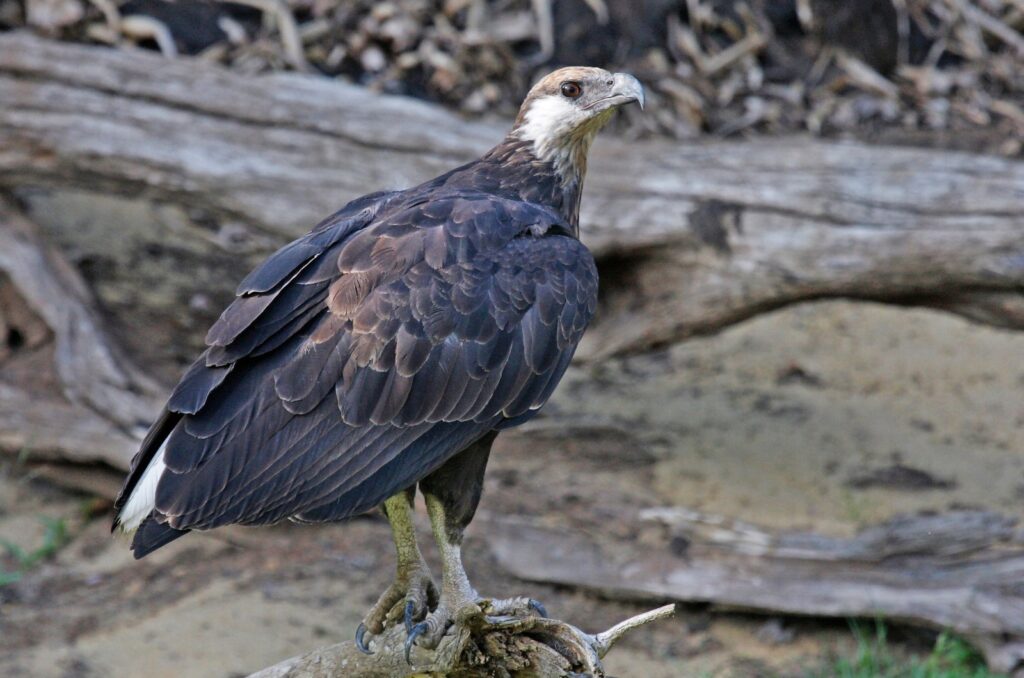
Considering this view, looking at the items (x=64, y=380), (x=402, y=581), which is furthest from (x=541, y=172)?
(x=64, y=380)

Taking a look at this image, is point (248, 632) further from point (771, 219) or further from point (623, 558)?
point (771, 219)

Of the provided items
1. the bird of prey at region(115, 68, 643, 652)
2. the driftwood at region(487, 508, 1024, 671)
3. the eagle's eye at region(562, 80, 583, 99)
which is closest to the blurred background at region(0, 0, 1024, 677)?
the driftwood at region(487, 508, 1024, 671)

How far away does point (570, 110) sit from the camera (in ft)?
13.9

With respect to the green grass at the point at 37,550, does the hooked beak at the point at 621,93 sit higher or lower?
higher

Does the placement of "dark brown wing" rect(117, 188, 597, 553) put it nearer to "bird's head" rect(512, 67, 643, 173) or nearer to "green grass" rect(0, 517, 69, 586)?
"bird's head" rect(512, 67, 643, 173)

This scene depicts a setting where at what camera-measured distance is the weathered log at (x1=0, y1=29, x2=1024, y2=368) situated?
209 inches

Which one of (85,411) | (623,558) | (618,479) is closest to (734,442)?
(618,479)

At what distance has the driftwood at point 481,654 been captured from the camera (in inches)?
135

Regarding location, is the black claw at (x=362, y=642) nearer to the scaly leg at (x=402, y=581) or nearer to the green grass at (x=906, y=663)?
the scaly leg at (x=402, y=581)

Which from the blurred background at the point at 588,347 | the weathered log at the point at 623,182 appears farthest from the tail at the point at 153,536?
the weathered log at the point at 623,182

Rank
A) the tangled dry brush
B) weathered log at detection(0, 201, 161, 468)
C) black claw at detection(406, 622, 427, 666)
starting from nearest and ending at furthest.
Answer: black claw at detection(406, 622, 427, 666) < weathered log at detection(0, 201, 161, 468) < the tangled dry brush

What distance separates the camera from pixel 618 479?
20.4 feet

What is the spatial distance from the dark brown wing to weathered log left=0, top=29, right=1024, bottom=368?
1660 mm

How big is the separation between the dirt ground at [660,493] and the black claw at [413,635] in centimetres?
179
